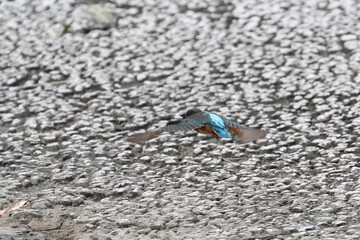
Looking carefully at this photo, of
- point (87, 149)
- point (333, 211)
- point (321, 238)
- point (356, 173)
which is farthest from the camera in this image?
point (87, 149)

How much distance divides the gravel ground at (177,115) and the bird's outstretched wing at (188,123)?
0.28 m

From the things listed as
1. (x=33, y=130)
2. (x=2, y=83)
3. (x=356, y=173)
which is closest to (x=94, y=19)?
(x=2, y=83)

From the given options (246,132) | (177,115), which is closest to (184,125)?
(246,132)

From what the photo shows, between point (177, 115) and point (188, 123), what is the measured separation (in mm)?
761

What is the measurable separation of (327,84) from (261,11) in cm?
136

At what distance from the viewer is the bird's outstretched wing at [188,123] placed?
140 inches

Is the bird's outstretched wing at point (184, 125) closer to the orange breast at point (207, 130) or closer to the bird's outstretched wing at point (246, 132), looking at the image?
the orange breast at point (207, 130)

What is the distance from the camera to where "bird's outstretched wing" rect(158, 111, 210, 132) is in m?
3.55

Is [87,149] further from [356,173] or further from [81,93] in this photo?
[356,173]

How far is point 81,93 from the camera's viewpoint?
467cm

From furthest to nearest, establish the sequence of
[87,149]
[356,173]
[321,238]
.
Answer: [87,149] → [356,173] → [321,238]

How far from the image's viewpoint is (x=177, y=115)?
4.34 meters

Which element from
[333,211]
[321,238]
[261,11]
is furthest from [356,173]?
[261,11]

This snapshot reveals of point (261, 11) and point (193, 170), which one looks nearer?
point (193, 170)
